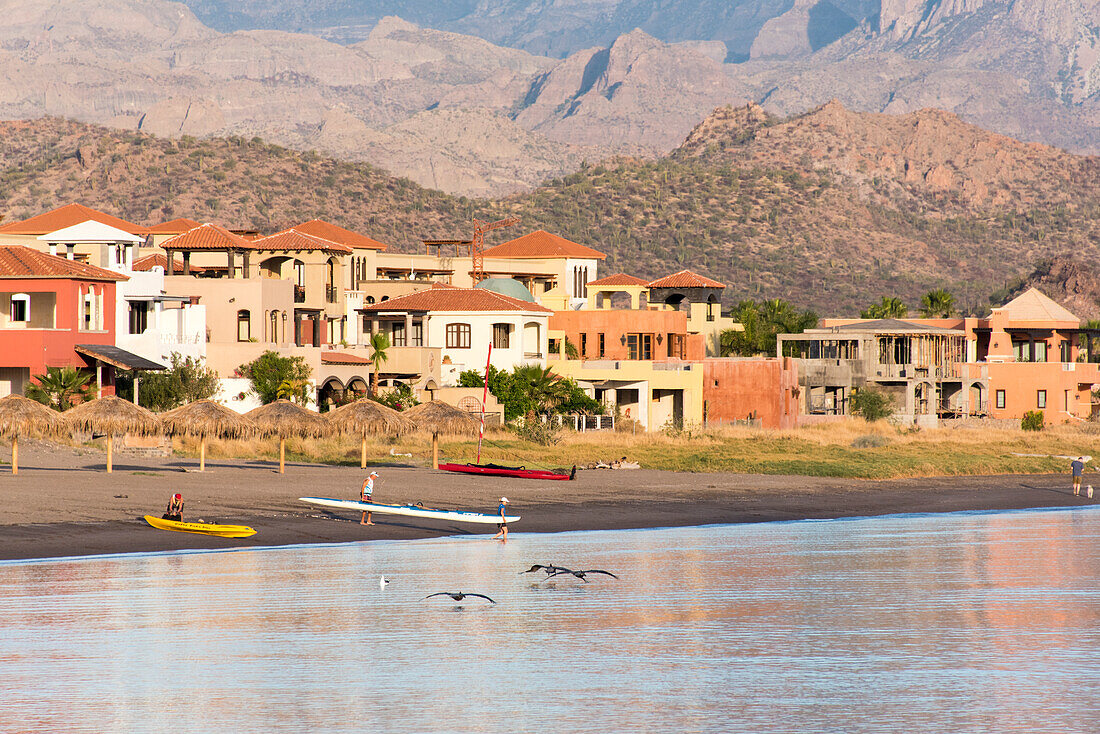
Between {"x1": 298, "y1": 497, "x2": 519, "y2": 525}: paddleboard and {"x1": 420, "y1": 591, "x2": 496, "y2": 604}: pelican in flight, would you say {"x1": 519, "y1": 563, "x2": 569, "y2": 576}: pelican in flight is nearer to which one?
{"x1": 420, "y1": 591, "x2": 496, "y2": 604}: pelican in flight

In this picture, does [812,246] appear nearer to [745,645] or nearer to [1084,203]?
[1084,203]

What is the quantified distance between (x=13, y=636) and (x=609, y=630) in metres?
9.70

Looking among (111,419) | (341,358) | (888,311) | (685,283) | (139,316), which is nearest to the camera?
(111,419)

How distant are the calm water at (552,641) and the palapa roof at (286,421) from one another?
1034 centimetres

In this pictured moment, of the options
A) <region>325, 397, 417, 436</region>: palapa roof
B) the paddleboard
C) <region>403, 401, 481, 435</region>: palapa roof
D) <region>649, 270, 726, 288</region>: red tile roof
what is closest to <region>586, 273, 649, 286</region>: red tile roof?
<region>649, 270, 726, 288</region>: red tile roof

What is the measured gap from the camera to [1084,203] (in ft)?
649

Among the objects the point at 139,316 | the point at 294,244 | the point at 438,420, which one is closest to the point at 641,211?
the point at 294,244

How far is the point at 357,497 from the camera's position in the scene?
40.8m

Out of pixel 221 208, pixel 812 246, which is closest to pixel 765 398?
pixel 221 208

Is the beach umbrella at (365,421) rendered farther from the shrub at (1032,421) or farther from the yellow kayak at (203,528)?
the shrub at (1032,421)

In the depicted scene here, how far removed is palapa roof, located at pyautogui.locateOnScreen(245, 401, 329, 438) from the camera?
149ft

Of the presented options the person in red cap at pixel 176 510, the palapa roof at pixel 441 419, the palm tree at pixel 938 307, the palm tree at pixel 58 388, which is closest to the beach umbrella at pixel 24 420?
the person in red cap at pixel 176 510

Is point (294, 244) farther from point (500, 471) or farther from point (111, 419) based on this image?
point (111, 419)

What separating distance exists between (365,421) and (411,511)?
892 cm
